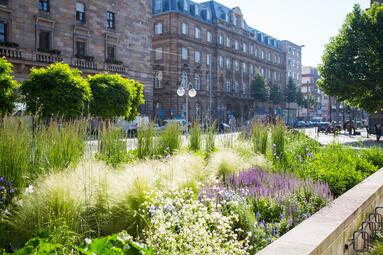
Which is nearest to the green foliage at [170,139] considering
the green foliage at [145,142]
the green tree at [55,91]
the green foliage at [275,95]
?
the green foliage at [145,142]

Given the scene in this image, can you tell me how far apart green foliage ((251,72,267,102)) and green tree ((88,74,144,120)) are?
134ft

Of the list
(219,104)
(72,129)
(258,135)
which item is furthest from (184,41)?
(72,129)

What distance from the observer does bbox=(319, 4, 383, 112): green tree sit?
2641cm

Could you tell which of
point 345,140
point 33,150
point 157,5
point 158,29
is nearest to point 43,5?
point 158,29

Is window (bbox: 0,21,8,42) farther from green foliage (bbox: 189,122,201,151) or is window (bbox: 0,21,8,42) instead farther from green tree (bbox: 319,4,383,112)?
green tree (bbox: 319,4,383,112)

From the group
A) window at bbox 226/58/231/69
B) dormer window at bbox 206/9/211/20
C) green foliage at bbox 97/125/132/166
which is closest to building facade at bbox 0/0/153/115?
dormer window at bbox 206/9/211/20

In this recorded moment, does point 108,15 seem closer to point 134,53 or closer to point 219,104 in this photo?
point 134,53

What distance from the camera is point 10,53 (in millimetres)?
25250

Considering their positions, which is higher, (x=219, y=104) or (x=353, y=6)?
(x=353, y=6)

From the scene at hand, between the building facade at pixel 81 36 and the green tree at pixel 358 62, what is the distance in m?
17.2

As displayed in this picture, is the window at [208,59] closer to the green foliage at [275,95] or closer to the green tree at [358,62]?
the green foliage at [275,95]

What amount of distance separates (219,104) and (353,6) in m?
30.8

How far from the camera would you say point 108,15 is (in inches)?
1348

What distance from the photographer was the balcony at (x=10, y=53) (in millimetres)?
24828
